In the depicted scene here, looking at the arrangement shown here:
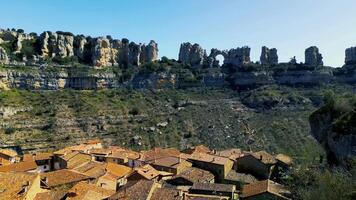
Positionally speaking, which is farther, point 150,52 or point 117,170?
point 150,52

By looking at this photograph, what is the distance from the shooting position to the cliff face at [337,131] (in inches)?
1590

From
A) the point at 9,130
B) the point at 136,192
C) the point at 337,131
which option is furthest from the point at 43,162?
the point at 337,131

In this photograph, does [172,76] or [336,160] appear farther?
[172,76]

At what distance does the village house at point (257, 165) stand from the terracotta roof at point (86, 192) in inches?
813

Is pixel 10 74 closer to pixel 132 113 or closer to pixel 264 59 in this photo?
pixel 132 113

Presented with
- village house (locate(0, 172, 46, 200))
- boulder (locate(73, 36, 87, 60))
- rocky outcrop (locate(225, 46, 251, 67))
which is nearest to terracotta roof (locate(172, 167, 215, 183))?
village house (locate(0, 172, 46, 200))

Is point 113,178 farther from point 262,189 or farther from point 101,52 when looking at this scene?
point 101,52

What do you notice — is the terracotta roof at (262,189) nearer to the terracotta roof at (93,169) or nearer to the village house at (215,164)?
→ the village house at (215,164)

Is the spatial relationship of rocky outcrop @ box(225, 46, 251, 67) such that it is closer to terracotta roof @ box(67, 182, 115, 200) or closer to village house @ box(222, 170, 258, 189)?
village house @ box(222, 170, 258, 189)

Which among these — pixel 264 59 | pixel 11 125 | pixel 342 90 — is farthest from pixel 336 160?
pixel 264 59

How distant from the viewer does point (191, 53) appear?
462ft

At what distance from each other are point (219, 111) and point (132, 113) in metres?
20.8

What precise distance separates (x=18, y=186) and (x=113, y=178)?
1223 centimetres

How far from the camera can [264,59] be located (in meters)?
139
